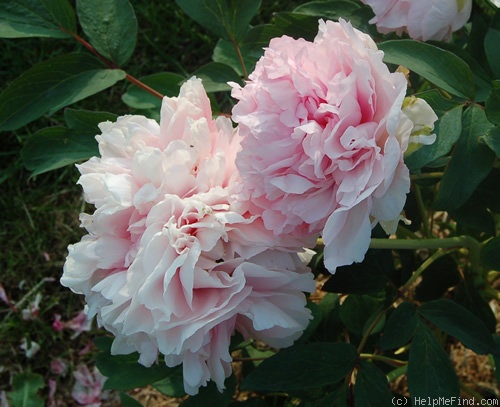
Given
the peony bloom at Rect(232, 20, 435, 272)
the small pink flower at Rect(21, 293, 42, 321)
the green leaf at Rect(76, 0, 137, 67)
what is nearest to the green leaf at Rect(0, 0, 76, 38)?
A: the green leaf at Rect(76, 0, 137, 67)

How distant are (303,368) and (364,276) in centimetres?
18

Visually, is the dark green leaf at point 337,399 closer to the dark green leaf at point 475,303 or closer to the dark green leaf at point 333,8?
the dark green leaf at point 475,303

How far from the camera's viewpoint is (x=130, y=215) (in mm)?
714

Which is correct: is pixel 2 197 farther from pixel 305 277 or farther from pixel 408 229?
pixel 305 277

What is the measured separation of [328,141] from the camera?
0.63 metres

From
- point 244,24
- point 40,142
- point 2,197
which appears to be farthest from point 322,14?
point 2,197

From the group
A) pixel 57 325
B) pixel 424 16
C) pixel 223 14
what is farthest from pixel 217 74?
pixel 57 325

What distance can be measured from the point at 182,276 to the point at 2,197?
1312mm

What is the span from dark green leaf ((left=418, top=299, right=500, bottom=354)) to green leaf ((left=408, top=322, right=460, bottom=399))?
0.9 inches

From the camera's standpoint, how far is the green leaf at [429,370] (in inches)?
31.4

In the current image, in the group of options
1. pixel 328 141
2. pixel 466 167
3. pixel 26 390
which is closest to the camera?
pixel 328 141

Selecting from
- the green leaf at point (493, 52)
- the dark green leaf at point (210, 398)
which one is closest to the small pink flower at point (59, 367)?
the dark green leaf at point (210, 398)

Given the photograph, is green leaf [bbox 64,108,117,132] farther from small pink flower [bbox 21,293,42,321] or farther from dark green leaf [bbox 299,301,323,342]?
small pink flower [bbox 21,293,42,321]

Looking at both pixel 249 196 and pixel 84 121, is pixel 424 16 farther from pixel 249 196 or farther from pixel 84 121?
pixel 84 121
